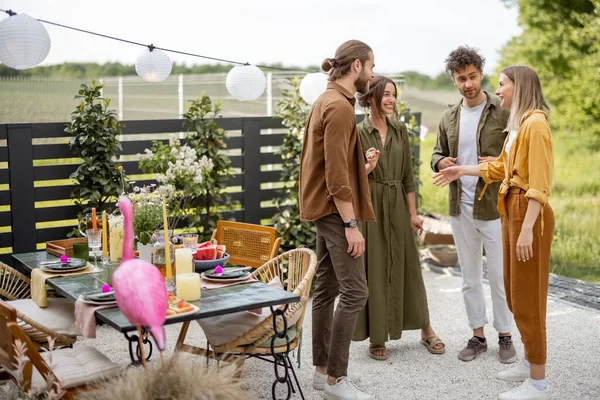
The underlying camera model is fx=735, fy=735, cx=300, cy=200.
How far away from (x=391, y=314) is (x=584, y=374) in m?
1.25

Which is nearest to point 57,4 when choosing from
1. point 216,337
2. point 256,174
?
point 256,174

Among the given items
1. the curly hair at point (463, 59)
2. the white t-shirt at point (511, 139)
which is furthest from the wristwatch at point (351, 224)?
the curly hair at point (463, 59)

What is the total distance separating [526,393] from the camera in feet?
13.0

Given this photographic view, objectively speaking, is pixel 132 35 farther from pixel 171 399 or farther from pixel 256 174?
pixel 171 399

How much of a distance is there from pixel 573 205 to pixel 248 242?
8280 mm

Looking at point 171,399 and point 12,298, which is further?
point 12,298

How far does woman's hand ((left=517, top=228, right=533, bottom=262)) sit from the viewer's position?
3754mm

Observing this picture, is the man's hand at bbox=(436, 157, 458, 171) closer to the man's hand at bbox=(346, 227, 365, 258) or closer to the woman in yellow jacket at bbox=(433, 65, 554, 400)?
the woman in yellow jacket at bbox=(433, 65, 554, 400)

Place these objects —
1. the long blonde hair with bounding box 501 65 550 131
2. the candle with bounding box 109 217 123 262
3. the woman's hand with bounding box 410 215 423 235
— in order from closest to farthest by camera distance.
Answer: the long blonde hair with bounding box 501 65 550 131, the candle with bounding box 109 217 123 262, the woman's hand with bounding box 410 215 423 235

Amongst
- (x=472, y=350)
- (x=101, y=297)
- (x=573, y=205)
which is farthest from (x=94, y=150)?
(x=573, y=205)

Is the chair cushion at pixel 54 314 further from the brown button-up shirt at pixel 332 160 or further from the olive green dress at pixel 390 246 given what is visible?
the olive green dress at pixel 390 246

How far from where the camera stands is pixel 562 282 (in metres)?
6.93

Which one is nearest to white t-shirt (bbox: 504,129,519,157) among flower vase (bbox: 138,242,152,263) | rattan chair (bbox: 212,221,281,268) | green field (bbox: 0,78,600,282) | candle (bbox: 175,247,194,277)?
rattan chair (bbox: 212,221,281,268)

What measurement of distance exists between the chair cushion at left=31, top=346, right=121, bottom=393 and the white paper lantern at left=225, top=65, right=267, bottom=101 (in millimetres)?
2814
